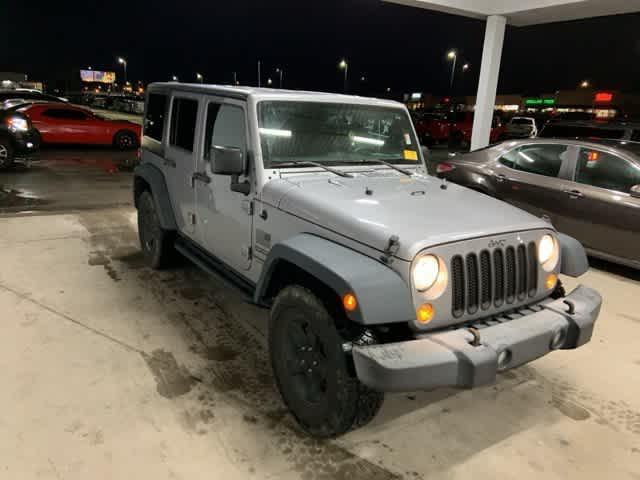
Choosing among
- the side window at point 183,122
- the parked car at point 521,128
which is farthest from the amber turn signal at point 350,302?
the parked car at point 521,128

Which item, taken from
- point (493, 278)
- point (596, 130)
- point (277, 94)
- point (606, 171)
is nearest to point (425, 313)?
point (493, 278)

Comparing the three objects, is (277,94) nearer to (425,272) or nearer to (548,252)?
(425,272)

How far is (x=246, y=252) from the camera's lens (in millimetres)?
3562

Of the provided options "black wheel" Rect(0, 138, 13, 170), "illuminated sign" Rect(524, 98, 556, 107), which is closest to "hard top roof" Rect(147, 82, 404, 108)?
"black wheel" Rect(0, 138, 13, 170)

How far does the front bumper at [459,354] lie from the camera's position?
2236 mm

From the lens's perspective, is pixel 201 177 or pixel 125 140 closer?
pixel 201 177

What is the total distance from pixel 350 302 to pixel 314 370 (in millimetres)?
656

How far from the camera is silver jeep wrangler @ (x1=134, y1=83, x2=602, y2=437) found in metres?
2.39

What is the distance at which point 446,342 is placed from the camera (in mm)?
2393

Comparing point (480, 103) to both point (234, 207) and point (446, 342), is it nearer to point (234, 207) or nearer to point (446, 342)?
point (234, 207)

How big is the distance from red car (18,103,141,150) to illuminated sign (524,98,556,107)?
62.2m

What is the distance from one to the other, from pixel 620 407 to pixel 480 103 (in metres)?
9.72

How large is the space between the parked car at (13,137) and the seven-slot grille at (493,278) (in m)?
10.7

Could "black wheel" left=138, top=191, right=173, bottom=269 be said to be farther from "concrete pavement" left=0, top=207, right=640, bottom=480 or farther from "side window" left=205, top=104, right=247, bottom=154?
"side window" left=205, top=104, right=247, bottom=154
